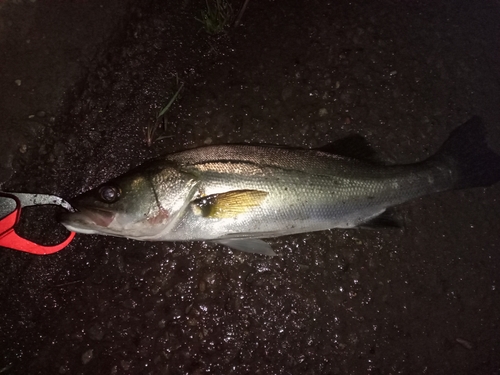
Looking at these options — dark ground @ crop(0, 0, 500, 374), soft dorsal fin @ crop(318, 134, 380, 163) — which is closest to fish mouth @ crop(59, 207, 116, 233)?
dark ground @ crop(0, 0, 500, 374)

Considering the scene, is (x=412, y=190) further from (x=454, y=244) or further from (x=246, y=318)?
(x=246, y=318)

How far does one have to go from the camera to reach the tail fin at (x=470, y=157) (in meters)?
2.65

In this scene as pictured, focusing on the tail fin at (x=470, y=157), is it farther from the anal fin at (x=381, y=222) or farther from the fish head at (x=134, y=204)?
the fish head at (x=134, y=204)

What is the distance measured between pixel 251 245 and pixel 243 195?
0.42 metres

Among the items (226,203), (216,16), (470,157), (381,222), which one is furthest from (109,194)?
(470,157)

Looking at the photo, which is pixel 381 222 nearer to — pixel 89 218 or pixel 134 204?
pixel 134 204

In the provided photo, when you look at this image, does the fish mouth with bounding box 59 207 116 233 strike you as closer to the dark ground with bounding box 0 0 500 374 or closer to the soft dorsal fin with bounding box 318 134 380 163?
the dark ground with bounding box 0 0 500 374

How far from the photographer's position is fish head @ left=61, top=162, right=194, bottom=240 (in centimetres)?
221

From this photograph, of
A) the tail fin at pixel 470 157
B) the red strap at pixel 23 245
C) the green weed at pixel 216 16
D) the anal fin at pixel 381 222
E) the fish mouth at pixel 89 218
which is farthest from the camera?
the green weed at pixel 216 16

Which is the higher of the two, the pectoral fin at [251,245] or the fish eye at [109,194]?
the fish eye at [109,194]

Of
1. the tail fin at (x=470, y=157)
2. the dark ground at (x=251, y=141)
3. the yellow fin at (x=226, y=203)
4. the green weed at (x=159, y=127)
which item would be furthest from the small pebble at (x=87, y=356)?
the tail fin at (x=470, y=157)

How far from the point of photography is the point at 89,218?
220 cm

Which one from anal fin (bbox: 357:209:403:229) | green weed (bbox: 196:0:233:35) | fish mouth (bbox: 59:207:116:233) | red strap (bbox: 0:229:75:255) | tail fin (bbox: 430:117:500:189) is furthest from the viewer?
green weed (bbox: 196:0:233:35)

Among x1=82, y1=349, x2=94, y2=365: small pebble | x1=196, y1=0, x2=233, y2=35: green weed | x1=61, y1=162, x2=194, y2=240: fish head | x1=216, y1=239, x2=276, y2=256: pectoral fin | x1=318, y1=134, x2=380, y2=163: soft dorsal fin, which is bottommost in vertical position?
x1=82, y1=349, x2=94, y2=365: small pebble
